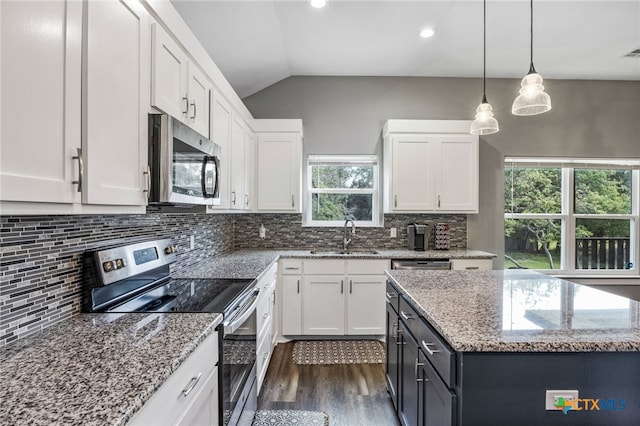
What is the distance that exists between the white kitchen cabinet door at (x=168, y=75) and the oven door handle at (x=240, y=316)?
102cm

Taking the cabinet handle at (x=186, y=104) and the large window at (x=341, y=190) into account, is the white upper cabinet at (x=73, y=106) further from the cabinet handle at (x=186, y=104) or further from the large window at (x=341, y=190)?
the large window at (x=341, y=190)

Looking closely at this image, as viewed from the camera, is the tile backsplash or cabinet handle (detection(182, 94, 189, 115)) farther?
cabinet handle (detection(182, 94, 189, 115))

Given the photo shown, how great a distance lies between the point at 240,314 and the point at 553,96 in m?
4.44

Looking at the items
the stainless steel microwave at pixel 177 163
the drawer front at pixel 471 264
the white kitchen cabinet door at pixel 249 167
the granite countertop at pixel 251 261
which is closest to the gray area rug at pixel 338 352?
the granite countertop at pixel 251 261

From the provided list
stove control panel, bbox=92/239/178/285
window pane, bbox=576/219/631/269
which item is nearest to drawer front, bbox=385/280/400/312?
stove control panel, bbox=92/239/178/285

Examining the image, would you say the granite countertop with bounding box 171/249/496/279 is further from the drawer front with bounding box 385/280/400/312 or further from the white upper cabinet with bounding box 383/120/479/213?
the drawer front with bounding box 385/280/400/312

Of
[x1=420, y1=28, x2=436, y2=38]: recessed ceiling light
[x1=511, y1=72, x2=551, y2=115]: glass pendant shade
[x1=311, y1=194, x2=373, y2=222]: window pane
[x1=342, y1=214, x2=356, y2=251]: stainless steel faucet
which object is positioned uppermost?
[x1=420, y1=28, x2=436, y2=38]: recessed ceiling light

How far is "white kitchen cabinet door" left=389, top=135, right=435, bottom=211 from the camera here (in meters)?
3.55

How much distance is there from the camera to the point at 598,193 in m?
3.98

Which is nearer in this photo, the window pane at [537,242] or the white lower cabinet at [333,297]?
the white lower cabinet at [333,297]

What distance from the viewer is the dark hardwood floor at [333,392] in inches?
84.0

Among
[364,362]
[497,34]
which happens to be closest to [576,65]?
[497,34]

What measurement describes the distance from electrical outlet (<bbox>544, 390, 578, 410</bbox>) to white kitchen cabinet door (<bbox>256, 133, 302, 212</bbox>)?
2.78 meters

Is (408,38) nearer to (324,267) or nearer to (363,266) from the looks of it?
(363,266)
